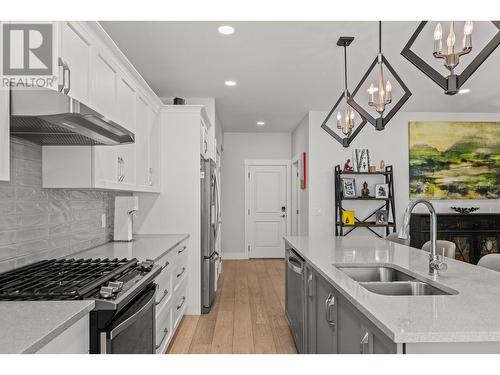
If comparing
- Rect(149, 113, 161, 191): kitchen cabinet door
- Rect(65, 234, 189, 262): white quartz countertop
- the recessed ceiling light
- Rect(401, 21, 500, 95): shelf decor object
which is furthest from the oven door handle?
the recessed ceiling light

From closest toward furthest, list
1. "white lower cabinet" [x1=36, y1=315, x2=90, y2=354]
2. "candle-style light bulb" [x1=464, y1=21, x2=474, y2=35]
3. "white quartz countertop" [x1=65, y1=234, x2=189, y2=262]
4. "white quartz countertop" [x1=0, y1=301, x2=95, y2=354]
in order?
→ "white quartz countertop" [x1=0, y1=301, x2=95, y2=354] → "white lower cabinet" [x1=36, y1=315, x2=90, y2=354] → "candle-style light bulb" [x1=464, y1=21, x2=474, y2=35] → "white quartz countertop" [x1=65, y1=234, x2=189, y2=262]

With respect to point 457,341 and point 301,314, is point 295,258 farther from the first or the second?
point 457,341

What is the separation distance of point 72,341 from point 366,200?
5.23 metres

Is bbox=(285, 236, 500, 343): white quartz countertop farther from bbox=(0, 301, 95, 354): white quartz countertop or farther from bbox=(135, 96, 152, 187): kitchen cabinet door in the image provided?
bbox=(135, 96, 152, 187): kitchen cabinet door

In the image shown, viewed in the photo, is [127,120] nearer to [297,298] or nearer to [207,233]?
[207,233]

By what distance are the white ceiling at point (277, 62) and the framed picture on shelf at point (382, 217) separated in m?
1.65

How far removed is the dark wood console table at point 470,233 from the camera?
18.1 feet

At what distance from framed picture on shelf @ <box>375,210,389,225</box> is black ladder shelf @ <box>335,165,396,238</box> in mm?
47

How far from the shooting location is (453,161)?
238 inches

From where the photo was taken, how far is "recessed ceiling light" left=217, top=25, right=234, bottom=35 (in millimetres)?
3064

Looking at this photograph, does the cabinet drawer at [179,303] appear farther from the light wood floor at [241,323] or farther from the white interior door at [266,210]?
the white interior door at [266,210]

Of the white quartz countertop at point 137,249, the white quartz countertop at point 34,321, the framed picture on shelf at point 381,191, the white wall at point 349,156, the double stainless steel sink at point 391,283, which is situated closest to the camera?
the white quartz countertop at point 34,321

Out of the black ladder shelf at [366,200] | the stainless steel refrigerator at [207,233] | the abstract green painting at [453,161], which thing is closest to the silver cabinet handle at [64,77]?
the stainless steel refrigerator at [207,233]
